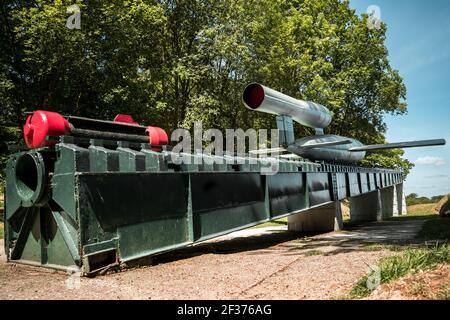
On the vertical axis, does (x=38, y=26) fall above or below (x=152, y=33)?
below

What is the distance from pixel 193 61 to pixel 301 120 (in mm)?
13849

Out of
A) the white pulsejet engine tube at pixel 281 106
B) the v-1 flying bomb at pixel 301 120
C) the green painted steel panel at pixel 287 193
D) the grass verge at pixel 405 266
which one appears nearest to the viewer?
the grass verge at pixel 405 266

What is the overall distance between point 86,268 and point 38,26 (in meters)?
15.8

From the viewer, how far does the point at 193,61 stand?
2905 centimetres

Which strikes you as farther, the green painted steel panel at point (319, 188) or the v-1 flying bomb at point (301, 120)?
the green painted steel panel at point (319, 188)

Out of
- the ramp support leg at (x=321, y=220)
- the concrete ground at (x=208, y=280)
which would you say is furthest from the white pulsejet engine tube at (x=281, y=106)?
the concrete ground at (x=208, y=280)

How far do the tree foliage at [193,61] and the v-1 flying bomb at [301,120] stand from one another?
10.3 meters

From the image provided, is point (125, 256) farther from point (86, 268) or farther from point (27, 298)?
point (27, 298)

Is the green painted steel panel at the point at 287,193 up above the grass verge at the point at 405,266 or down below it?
above

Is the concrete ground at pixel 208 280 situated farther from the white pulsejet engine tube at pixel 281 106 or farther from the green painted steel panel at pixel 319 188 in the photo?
the white pulsejet engine tube at pixel 281 106

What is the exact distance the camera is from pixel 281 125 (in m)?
16.5

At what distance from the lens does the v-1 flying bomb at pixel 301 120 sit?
45.4 feet

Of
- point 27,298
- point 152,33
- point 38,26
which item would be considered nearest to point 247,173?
point 27,298

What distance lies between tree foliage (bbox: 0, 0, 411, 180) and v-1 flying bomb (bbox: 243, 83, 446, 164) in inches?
407
